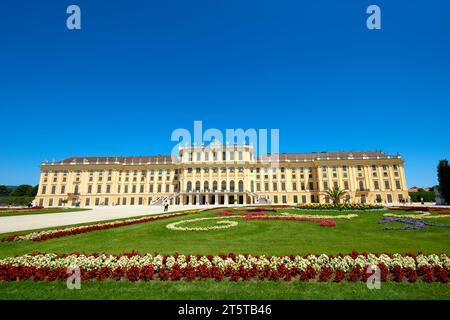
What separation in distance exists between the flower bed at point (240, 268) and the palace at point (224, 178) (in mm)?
44137

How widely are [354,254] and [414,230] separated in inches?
309

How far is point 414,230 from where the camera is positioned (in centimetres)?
1185

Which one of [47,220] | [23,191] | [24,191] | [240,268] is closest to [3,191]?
[23,191]

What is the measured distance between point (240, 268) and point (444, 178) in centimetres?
4932

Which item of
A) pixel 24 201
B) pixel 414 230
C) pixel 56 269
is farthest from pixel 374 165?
pixel 24 201

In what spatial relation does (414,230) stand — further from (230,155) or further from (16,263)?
(230,155)

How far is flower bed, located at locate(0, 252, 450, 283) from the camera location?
5598 millimetres

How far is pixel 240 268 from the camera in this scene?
579cm

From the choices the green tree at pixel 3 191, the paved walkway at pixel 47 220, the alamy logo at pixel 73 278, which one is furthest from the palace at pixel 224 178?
the green tree at pixel 3 191

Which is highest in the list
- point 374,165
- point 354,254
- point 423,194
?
point 374,165

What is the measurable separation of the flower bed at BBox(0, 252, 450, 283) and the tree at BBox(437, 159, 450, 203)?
45114mm

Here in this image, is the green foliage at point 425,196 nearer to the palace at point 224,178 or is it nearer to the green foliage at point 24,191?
the palace at point 224,178

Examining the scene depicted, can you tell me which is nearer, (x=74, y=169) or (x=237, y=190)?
(x=237, y=190)

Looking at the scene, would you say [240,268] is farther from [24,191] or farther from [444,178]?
[24,191]
